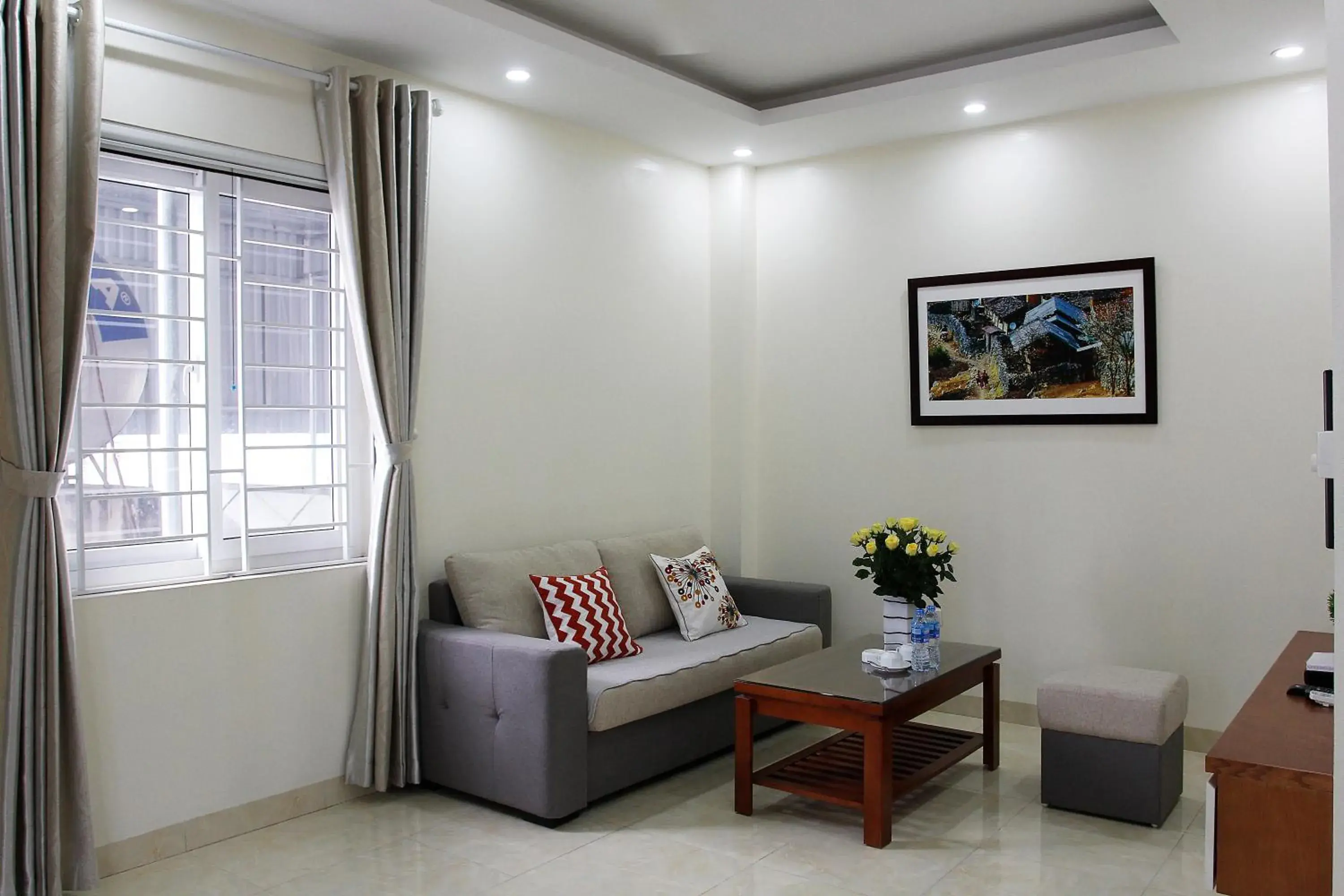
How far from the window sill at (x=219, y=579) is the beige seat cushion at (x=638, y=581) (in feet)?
3.79

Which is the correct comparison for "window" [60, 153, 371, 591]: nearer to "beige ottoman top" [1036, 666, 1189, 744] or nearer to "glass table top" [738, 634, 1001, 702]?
"glass table top" [738, 634, 1001, 702]

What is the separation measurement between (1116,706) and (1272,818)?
1751 mm

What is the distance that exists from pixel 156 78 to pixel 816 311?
3246 mm

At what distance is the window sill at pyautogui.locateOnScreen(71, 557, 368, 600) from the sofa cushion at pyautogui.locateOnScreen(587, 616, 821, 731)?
1018 millimetres

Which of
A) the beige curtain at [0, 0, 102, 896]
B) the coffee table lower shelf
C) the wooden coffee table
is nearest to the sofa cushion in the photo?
the wooden coffee table

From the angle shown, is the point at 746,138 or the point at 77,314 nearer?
the point at 77,314

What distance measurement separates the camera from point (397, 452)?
3.94 m

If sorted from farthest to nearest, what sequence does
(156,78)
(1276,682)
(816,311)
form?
(816,311)
(156,78)
(1276,682)

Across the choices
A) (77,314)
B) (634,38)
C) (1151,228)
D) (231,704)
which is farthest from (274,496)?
(1151,228)

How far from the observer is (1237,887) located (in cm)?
201

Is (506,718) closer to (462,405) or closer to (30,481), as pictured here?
(462,405)

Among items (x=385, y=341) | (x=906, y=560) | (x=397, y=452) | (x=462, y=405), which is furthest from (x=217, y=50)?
(x=906, y=560)

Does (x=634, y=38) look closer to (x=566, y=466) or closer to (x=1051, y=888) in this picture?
(x=566, y=466)

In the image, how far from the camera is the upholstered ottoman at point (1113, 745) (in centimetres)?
362
